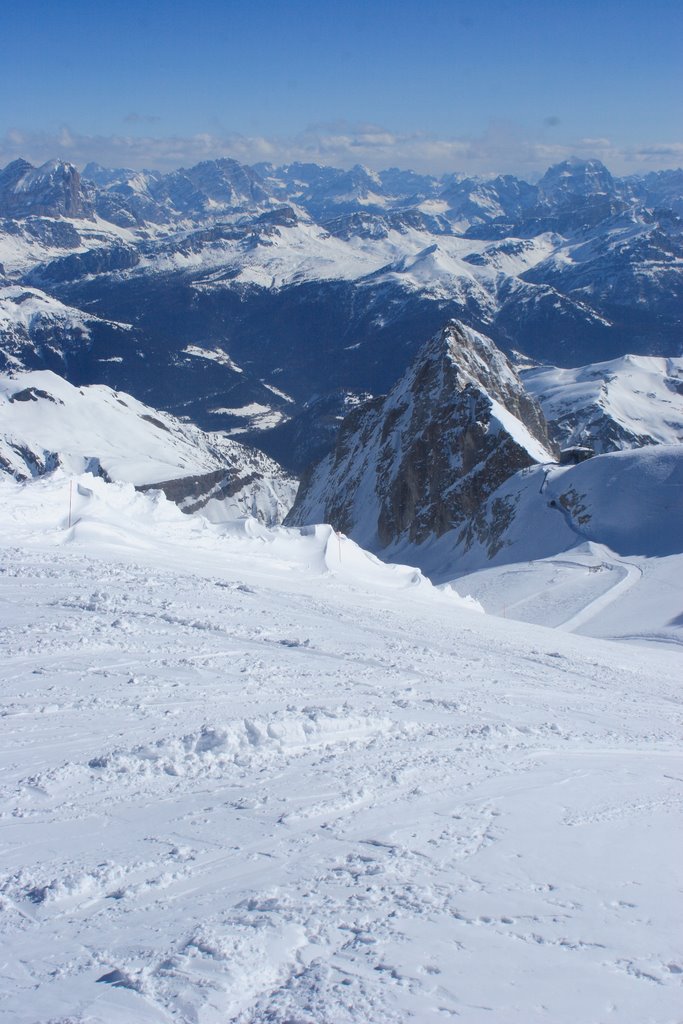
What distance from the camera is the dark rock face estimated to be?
199 feet

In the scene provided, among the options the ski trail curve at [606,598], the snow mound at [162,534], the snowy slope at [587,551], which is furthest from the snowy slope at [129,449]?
the snow mound at [162,534]

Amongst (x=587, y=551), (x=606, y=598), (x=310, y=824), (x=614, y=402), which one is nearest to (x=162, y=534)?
(x=310, y=824)

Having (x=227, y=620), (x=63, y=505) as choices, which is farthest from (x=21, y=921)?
(x=63, y=505)

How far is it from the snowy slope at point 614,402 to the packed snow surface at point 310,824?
99.8 metres

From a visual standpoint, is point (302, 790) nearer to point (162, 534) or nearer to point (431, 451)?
point (162, 534)

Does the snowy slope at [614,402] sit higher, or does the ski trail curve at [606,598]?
the snowy slope at [614,402]

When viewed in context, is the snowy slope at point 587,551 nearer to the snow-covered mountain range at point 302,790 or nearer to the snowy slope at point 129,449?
the snow-covered mountain range at point 302,790

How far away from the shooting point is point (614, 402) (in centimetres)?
12662

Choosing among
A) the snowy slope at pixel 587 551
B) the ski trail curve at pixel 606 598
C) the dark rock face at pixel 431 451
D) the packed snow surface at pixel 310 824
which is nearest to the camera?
the packed snow surface at pixel 310 824

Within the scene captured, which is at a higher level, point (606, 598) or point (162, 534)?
point (162, 534)

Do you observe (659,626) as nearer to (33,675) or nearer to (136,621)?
(136,621)

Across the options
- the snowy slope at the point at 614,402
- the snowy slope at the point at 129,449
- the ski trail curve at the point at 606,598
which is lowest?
the snowy slope at the point at 129,449

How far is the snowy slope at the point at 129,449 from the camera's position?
128 metres

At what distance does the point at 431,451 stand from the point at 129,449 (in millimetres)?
103572
